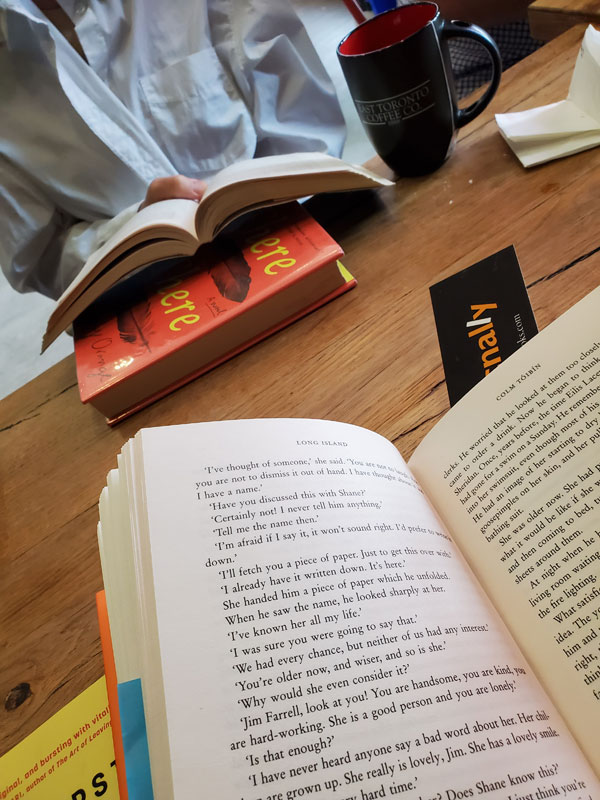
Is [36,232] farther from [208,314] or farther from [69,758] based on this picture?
[69,758]

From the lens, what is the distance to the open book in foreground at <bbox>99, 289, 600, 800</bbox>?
0.25 m

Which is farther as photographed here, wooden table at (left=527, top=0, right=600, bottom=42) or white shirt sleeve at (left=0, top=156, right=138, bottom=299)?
white shirt sleeve at (left=0, top=156, right=138, bottom=299)

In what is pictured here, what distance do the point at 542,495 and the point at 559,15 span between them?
2.15 feet

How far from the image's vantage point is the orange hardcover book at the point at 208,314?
0.56 metres

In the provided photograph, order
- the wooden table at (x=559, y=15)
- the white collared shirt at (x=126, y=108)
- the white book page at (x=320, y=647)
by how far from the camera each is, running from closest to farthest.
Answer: the white book page at (x=320, y=647), the wooden table at (x=559, y=15), the white collared shirt at (x=126, y=108)

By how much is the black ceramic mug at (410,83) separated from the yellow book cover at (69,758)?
548 millimetres

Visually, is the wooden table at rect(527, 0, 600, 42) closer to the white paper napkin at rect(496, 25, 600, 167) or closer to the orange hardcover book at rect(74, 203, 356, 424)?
the white paper napkin at rect(496, 25, 600, 167)

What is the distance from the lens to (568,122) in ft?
1.92

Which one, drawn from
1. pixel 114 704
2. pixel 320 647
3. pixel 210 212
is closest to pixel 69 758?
pixel 114 704

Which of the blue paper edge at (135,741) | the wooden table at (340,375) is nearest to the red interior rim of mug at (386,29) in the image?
the wooden table at (340,375)

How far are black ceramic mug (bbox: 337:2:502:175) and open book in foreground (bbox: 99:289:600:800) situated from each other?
34 centimetres

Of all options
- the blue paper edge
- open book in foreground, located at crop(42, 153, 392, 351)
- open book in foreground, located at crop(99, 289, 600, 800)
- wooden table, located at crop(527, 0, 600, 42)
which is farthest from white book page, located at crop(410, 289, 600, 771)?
wooden table, located at crop(527, 0, 600, 42)

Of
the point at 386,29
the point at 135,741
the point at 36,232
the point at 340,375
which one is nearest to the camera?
the point at 135,741

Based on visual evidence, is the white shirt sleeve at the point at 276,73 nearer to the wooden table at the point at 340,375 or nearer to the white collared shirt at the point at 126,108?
the white collared shirt at the point at 126,108
